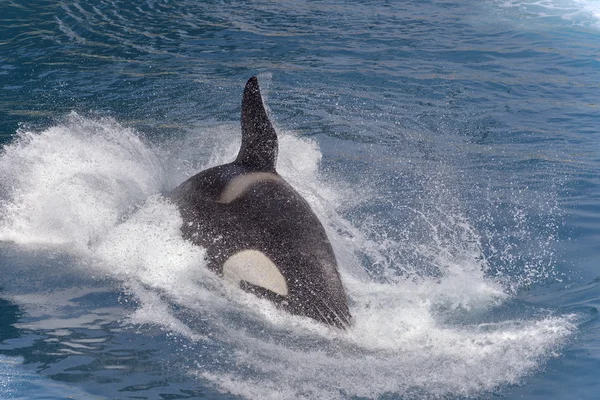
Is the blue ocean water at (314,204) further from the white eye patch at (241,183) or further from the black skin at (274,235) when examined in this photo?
the white eye patch at (241,183)

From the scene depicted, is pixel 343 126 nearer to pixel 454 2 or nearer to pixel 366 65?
pixel 366 65

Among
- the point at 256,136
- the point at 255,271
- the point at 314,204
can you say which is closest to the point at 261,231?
the point at 255,271

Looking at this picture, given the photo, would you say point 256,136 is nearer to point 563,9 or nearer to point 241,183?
point 241,183

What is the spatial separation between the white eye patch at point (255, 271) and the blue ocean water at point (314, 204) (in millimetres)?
136

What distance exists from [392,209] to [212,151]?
9.51 ft

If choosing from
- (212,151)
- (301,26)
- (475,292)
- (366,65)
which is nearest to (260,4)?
(301,26)

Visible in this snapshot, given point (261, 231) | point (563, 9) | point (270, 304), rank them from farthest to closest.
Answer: point (563, 9), point (261, 231), point (270, 304)

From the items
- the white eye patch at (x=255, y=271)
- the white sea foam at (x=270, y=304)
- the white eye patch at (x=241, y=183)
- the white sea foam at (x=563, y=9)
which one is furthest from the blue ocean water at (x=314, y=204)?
the white sea foam at (x=563, y=9)

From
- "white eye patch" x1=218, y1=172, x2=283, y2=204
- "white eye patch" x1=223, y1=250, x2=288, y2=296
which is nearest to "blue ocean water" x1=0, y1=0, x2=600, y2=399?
"white eye patch" x1=223, y1=250, x2=288, y2=296

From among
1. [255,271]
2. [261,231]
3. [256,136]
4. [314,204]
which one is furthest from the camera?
[314,204]

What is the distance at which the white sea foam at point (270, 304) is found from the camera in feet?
16.4

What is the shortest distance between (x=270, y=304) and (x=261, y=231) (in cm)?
63

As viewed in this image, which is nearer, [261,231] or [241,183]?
[261,231]

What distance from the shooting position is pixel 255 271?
19.2 ft
